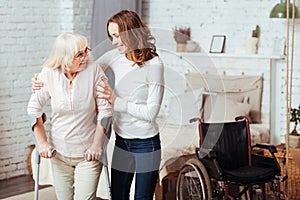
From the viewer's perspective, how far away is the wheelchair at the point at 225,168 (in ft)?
14.5

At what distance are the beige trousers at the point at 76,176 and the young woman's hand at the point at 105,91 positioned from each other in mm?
310

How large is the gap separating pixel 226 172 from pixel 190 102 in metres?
1.08

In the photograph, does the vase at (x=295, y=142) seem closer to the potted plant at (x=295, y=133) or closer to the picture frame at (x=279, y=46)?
the potted plant at (x=295, y=133)

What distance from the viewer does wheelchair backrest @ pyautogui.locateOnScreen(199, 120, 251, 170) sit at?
4.66m

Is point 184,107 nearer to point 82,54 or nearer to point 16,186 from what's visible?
point 16,186

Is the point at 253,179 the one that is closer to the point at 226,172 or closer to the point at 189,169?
the point at 226,172

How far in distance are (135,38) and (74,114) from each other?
1.51ft

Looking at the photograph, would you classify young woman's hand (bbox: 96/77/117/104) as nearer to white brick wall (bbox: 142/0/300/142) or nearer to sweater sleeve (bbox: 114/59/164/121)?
sweater sleeve (bbox: 114/59/164/121)

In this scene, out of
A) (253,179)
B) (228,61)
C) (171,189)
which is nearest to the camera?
(253,179)

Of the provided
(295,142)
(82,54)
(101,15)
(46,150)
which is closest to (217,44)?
(101,15)

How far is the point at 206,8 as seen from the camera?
21.1ft

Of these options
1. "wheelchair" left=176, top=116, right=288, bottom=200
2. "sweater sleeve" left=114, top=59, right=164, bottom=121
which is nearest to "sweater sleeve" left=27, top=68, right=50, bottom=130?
"sweater sleeve" left=114, top=59, right=164, bottom=121

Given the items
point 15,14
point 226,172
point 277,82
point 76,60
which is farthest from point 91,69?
point 277,82

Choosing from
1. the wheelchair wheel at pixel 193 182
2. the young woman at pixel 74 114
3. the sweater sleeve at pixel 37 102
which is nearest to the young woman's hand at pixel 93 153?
the young woman at pixel 74 114
